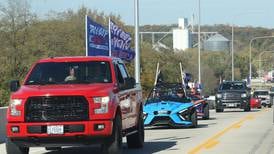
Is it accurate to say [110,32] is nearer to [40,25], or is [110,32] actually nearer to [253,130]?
[253,130]

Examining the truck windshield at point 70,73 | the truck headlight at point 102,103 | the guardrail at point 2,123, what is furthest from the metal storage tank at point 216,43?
the truck headlight at point 102,103

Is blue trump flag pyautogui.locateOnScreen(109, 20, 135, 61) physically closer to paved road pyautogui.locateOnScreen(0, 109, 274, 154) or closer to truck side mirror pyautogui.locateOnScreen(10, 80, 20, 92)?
paved road pyautogui.locateOnScreen(0, 109, 274, 154)

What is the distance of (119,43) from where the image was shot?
3109cm

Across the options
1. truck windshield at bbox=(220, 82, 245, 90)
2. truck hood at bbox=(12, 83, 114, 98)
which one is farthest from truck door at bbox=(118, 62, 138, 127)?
truck windshield at bbox=(220, 82, 245, 90)

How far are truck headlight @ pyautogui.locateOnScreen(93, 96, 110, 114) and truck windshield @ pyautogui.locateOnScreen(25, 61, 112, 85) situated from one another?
1069mm

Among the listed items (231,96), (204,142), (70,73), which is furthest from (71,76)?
(231,96)

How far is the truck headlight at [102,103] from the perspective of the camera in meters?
11.9

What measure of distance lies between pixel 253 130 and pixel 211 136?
3141mm

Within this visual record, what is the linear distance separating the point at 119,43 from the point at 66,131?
1946cm

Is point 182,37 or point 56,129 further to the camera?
point 182,37

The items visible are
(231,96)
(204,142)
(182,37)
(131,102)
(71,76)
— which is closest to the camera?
(71,76)

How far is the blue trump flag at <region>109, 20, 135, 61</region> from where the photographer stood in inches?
1173

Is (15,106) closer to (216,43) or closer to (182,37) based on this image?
(182,37)

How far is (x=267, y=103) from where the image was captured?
65.0 meters
